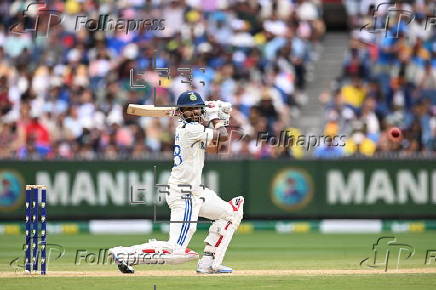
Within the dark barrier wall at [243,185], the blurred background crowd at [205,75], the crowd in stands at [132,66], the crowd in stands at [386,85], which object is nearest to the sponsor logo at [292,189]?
the dark barrier wall at [243,185]

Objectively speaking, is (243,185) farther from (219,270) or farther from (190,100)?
(190,100)

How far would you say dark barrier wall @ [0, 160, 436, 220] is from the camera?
21.2 meters

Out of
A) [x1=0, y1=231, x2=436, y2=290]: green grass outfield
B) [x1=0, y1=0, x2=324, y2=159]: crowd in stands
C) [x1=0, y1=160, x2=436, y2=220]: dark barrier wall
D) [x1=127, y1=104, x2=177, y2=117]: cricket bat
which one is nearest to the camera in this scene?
[x1=0, y1=231, x2=436, y2=290]: green grass outfield

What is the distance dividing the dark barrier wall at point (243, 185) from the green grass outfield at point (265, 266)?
0.81 meters

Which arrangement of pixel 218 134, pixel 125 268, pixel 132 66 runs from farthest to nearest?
pixel 132 66, pixel 125 268, pixel 218 134

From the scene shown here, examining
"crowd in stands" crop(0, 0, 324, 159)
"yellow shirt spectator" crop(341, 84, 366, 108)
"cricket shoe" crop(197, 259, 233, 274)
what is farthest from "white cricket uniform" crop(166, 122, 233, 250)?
"yellow shirt spectator" crop(341, 84, 366, 108)

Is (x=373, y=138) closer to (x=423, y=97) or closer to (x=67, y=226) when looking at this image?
(x=423, y=97)

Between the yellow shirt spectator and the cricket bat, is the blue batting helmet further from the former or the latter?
the yellow shirt spectator

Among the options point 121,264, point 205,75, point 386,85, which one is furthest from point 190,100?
point 386,85

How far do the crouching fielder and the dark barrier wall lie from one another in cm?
818

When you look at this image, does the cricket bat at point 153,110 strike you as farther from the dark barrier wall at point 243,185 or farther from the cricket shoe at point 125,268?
the dark barrier wall at point 243,185

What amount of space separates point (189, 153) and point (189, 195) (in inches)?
18.7

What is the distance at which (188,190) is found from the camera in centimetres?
1269

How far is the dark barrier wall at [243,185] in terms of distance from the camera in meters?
21.2
